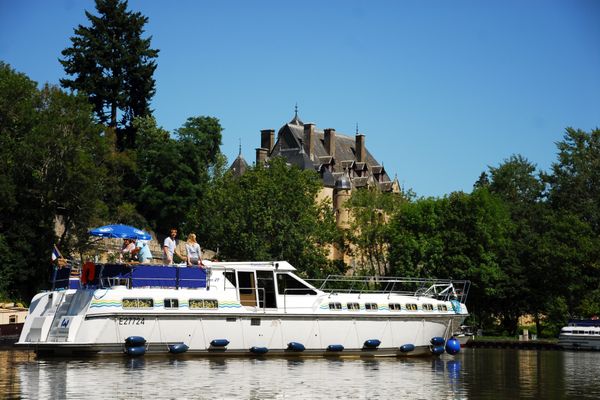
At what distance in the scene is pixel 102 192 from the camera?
76438mm

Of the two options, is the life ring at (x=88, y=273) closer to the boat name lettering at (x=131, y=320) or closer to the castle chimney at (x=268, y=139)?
the boat name lettering at (x=131, y=320)

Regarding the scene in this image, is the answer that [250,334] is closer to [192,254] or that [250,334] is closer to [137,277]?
[192,254]

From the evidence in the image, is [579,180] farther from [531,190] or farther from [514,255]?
[514,255]

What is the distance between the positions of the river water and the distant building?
84239 mm

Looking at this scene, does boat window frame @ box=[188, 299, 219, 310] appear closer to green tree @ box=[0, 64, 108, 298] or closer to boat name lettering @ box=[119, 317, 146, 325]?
boat name lettering @ box=[119, 317, 146, 325]

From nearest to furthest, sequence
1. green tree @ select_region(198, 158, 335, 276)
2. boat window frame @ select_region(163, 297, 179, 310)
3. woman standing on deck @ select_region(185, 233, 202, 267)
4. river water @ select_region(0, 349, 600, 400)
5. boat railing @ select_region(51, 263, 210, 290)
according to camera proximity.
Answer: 1. river water @ select_region(0, 349, 600, 400)
2. boat railing @ select_region(51, 263, 210, 290)
3. boat window frame @ select_region(163, 297, 179, 310)
4. woman standing on deck @ select_region(185, 233, 202, 267)
5. green tree @ select_region(198, 158, 335, 276)

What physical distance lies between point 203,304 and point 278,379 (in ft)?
27.1

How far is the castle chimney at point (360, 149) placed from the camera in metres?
144

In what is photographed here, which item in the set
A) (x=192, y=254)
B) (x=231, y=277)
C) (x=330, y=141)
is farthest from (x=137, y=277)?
(x=330, y=141)

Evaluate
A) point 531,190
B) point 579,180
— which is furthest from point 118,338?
point 531,190

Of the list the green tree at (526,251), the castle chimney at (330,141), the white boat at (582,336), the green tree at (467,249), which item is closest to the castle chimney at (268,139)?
the castle chimney at (330,141)

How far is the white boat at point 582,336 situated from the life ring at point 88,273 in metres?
37.4

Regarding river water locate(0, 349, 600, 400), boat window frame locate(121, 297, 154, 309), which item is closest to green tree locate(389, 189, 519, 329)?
river water locate(0, 349, 600, 400)

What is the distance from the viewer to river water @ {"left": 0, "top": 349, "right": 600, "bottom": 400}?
28891 millimetres
